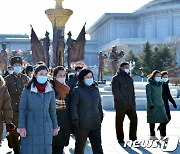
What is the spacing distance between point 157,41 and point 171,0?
20186mm

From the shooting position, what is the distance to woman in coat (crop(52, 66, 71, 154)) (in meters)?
5.84

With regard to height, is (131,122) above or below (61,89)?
below

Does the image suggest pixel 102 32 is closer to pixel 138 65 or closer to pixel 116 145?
pixel 138 65

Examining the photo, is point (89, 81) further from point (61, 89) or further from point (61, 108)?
point (61, 108)

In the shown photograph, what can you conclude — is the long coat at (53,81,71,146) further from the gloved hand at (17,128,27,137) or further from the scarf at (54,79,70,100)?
the gloved hand at (17,128,27,137)

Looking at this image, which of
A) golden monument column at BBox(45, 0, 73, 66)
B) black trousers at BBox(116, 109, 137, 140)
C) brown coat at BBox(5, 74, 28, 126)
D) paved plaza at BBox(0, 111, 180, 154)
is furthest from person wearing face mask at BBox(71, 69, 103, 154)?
golden monument column at BBox(45, 0, 73, 66)

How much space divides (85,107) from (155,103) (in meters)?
3.00

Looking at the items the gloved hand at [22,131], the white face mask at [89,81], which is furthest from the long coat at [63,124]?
the gloved hand at [22,131]

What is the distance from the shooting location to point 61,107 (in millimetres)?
5934

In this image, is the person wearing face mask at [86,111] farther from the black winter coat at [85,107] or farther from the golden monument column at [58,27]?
the golden monument column at [58,27]

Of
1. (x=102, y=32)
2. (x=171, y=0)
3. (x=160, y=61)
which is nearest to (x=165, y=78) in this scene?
(x=160, y=61)

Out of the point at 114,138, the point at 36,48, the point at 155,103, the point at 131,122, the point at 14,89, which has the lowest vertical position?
the point at 114,138

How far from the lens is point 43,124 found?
4.94m

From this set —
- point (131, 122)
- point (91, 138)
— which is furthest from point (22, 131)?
point (131, 122)
